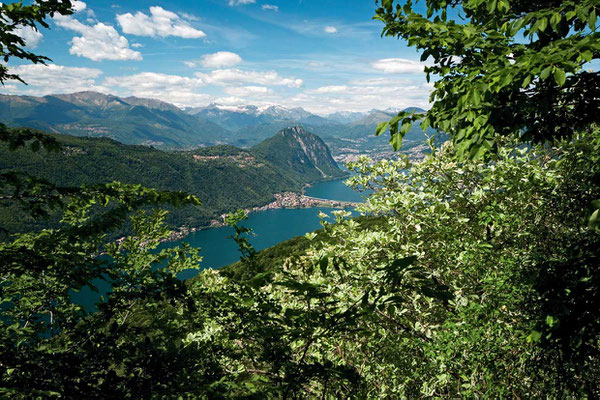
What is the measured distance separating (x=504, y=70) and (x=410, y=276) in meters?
3.22

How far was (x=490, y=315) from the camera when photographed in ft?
14.3

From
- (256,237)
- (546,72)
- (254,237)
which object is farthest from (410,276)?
(256,237)

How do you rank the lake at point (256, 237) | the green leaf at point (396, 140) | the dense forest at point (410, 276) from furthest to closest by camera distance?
the lake at point (256, 237)
the green leaf at point (396, 140)
the dense forest at point (410, 276)

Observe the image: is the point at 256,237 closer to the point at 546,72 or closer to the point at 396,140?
the point at 396,140

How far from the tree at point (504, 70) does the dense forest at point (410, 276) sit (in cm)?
2

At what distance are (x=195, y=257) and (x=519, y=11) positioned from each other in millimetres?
6705

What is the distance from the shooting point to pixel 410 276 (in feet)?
15.8

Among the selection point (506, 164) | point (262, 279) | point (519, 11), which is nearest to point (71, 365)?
point (262, 279)

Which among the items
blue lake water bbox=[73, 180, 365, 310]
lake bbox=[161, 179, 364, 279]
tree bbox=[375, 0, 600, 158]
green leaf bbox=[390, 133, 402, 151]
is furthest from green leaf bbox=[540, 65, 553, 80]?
lake bbox=[161, 179, 364, 279]

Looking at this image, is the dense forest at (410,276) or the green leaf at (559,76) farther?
the dense forest at (410,276)

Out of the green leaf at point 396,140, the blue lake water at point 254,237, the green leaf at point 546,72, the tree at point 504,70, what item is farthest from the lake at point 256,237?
the green leaf at point 546,72

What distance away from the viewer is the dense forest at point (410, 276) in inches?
109

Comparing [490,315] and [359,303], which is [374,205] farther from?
[359,303]

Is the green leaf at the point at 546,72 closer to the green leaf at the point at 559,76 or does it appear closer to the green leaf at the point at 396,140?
the green leaf at the point at 559,76
